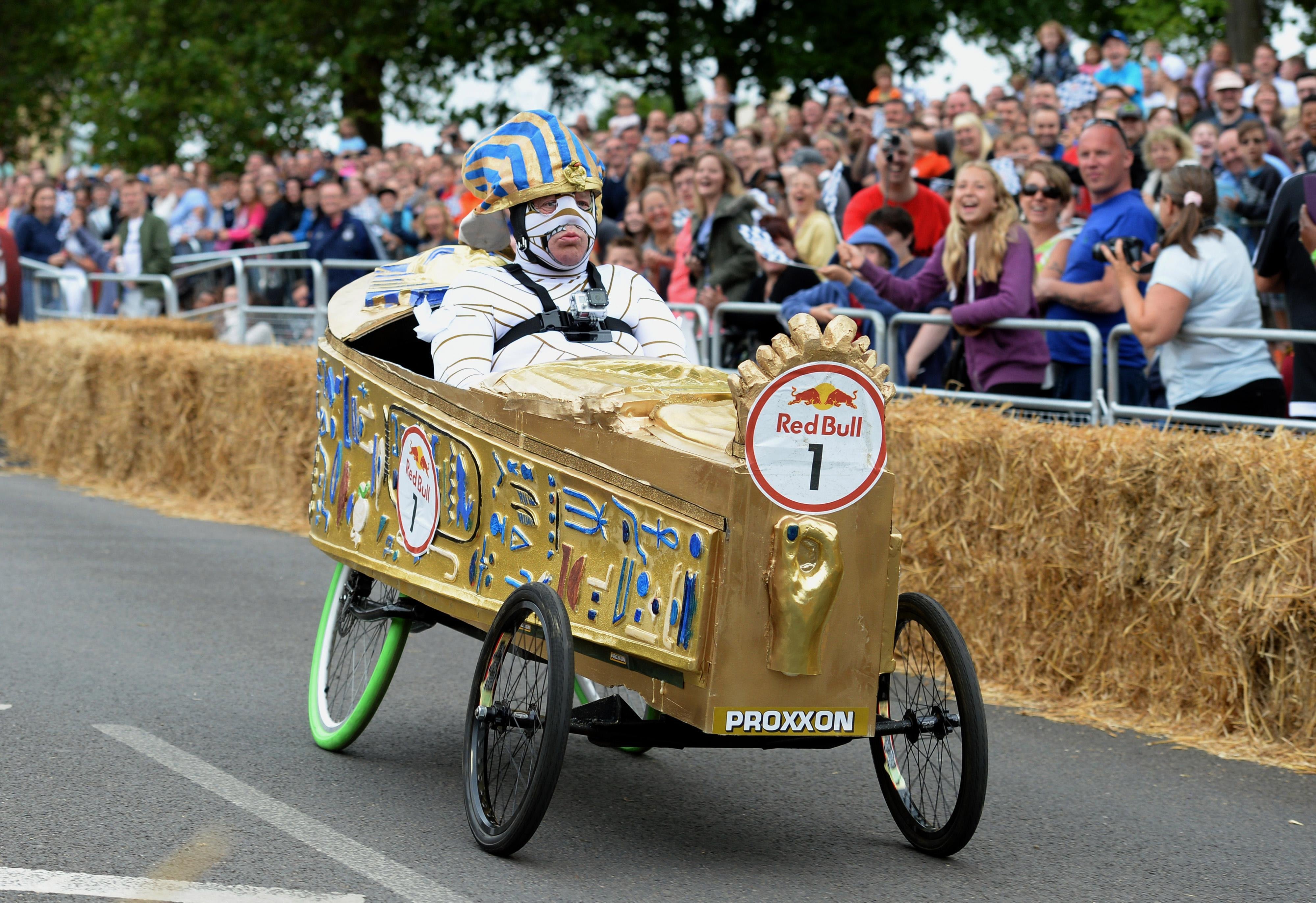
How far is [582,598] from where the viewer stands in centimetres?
466

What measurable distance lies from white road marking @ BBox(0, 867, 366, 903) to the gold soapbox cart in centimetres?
59

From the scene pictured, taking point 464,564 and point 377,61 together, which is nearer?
point 464,564

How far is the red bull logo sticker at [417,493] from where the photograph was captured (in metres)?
5.35

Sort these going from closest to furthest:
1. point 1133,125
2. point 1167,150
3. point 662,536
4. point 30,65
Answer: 1. point 662,536
2. point 1167,150
3. point 1133,125
4. point 30,65

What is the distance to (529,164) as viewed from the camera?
5.62 m

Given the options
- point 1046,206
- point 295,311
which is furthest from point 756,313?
point 295,311

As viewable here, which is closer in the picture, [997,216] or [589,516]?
[589,516]

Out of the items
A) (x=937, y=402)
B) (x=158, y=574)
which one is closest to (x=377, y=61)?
(x=158, y=574)

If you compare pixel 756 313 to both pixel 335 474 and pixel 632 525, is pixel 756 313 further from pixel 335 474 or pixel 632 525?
pixel 632 525

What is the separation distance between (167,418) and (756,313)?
509cm

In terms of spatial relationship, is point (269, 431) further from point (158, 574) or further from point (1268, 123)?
point (1268, 123)

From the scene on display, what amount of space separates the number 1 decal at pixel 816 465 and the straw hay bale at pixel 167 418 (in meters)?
7.75

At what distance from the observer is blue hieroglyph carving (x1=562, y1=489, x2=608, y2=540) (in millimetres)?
4594

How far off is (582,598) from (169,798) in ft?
5.25
